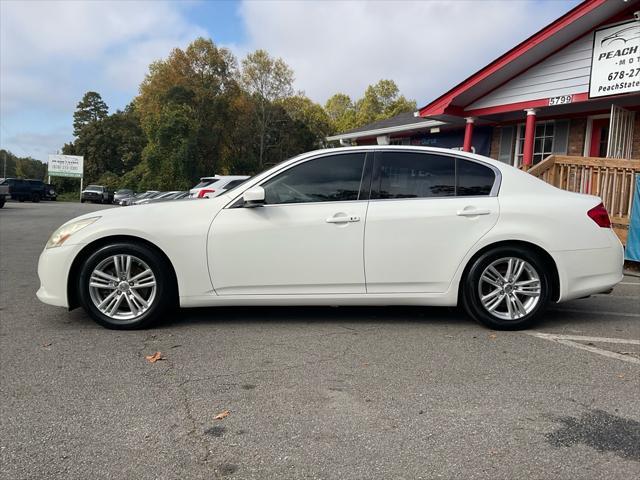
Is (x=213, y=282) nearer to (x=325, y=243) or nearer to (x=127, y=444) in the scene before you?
(x=325, y=243)

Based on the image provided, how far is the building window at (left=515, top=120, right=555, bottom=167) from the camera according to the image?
13891 mm

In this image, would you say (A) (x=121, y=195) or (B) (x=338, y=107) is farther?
(B) (x=338, y=107)

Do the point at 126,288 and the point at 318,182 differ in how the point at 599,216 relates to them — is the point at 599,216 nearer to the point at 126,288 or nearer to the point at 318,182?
the point at 318,182

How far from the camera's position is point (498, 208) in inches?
189

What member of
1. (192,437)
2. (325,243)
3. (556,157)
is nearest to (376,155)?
(325,243)

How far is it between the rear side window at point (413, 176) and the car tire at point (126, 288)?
2.00 m

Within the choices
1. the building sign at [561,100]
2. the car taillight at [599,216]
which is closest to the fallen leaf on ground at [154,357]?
the car taillight at [599,216]

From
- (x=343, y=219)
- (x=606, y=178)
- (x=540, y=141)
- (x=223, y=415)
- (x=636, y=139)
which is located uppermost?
(x=540, y=141)

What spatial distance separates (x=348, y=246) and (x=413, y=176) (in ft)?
2.94

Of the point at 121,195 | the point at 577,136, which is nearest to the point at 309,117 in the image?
the point at 121,195

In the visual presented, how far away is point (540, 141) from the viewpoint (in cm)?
1420

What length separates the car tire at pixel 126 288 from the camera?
4.62 m

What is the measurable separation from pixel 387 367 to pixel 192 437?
1555 mm

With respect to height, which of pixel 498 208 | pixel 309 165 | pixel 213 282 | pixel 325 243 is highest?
pixel 309 165
